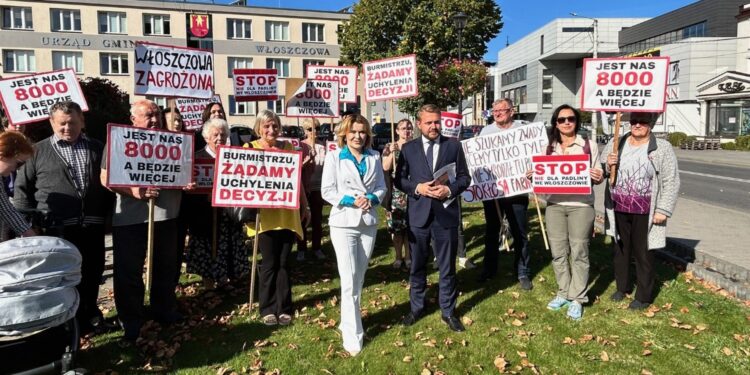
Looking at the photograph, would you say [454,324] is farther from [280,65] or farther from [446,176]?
[280,65]

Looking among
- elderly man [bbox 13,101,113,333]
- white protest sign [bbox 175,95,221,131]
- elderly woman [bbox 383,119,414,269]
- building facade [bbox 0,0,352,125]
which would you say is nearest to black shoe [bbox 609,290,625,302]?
Result: elderly woman [bbox 383,119,414,269]

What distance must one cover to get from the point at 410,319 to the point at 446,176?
1557 millimetres

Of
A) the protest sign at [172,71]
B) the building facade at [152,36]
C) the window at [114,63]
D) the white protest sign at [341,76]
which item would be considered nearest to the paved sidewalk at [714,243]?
the white protest sign at [341,76]

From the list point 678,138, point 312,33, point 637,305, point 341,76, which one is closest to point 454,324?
point 637,305

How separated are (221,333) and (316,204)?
3.19 metres

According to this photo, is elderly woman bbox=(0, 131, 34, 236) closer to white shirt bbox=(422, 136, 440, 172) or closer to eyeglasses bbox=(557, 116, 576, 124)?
white shirt bbox=(422, 136, 440, 172)

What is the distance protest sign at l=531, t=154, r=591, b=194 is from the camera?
209 inches

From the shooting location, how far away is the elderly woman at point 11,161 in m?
3.63

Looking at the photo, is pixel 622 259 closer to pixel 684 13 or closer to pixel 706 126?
pixel 706 126

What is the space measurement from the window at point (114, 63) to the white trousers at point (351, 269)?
154ft

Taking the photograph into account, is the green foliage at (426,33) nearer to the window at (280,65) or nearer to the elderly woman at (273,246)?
the window at (280,65)

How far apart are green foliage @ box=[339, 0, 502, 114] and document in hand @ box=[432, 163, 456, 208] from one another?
2159 cm

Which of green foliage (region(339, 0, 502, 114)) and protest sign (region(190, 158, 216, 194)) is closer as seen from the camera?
protest sign (region(190, 158, 216, 194))

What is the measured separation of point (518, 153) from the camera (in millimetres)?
6438
